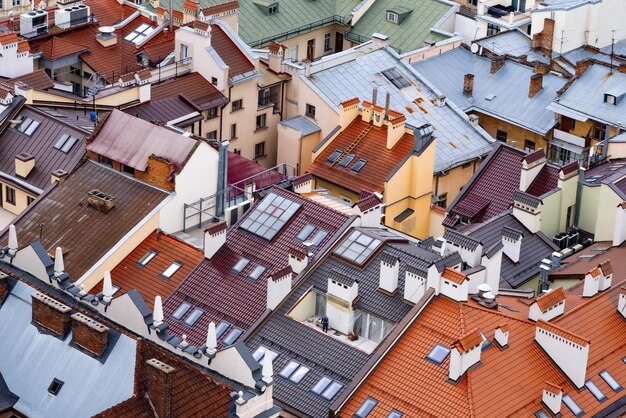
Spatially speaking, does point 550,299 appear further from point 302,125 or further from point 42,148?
point 302,125

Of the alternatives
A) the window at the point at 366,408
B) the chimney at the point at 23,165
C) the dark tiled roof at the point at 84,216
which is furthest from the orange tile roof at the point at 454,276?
the chimney at the point at 23,165

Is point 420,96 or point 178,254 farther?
point 420,96

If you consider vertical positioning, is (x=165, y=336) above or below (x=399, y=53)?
above

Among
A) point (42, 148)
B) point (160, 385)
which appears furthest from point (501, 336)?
point (42, 148)

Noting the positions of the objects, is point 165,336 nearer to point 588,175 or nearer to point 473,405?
point 473,405

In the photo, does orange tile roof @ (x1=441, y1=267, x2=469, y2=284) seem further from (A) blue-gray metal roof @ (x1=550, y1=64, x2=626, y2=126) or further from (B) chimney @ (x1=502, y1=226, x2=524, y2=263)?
(A) blue-gray metal roof @ (x1=550, y1=64, x2=626, y2=126)

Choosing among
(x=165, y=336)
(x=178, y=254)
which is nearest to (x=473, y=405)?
(x=165, y=336)
